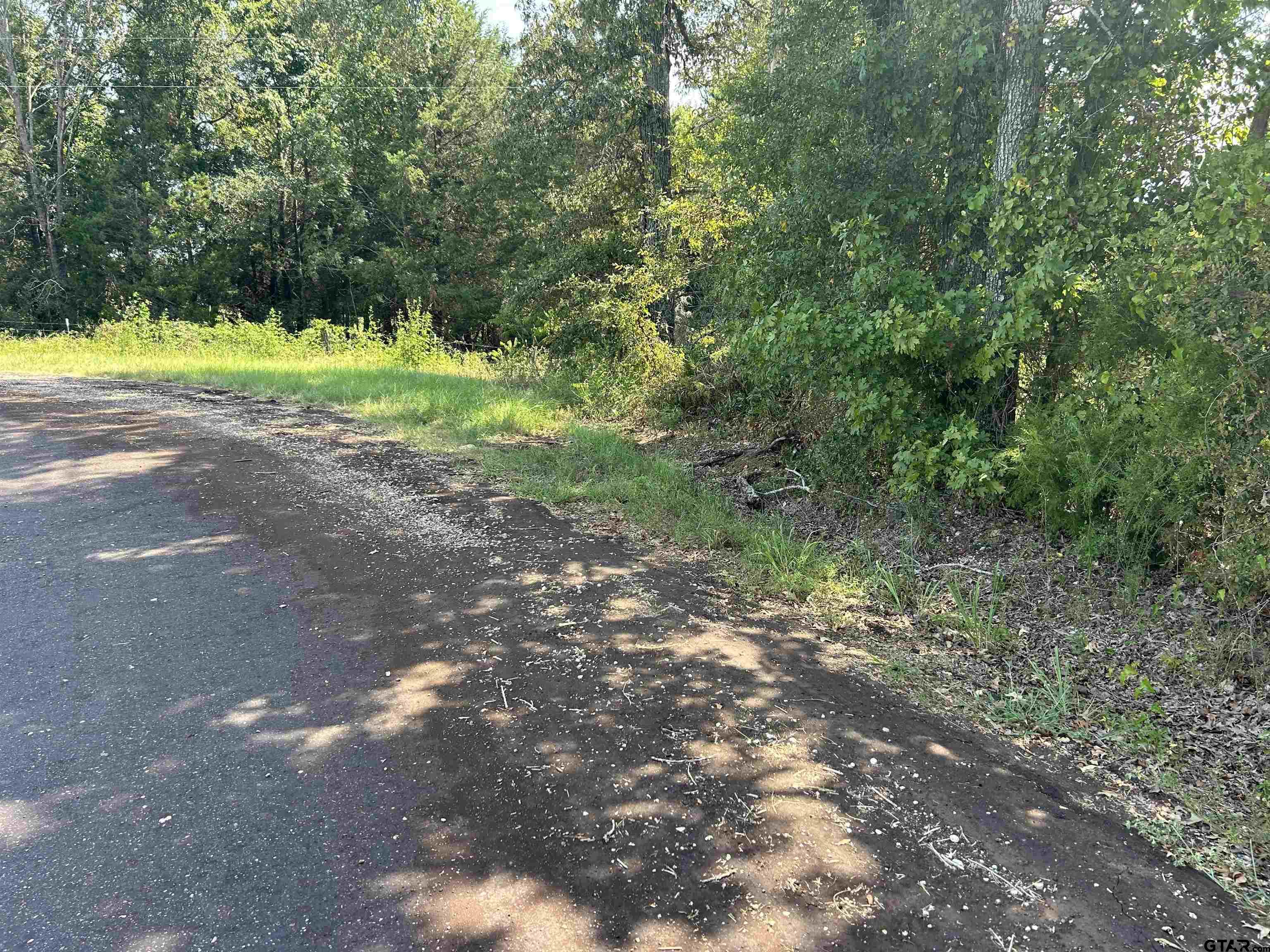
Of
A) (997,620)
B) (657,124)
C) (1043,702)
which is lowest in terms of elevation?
(1043,702)

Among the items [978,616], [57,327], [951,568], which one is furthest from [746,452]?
[57,327]

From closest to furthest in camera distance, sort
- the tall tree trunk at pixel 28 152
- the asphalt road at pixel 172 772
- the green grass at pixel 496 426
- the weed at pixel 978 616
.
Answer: the asphalt road at pixel 172 772
the weed at pixel 978 616
the green grass at pixel 496 426
the tall tree trunk at pixel 28 152

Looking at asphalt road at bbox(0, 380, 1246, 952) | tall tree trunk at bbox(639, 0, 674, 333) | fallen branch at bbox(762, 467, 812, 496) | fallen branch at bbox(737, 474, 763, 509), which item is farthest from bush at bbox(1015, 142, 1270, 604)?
tall tree trunk at bbox(639, 0, 674, 333)

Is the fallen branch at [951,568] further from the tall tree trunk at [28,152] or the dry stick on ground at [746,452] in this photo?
the tall tree trunk at [28,152]

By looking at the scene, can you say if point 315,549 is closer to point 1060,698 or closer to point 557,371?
point 1060,698

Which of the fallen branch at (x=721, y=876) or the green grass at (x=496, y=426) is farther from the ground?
the green grass at (x=496, y=426)

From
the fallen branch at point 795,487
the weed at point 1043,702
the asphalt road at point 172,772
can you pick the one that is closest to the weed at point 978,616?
the weed at point 1043,702

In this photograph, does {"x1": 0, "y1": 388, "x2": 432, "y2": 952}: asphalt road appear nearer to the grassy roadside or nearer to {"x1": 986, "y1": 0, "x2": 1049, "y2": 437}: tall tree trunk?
the grassy roadside

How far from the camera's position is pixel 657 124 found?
1265cm

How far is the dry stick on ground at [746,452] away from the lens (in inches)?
322

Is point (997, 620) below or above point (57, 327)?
below

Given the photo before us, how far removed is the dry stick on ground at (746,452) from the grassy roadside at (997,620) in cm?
20

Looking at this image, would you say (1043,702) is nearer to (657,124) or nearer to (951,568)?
(951,568)

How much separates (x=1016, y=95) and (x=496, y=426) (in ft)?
21.6
